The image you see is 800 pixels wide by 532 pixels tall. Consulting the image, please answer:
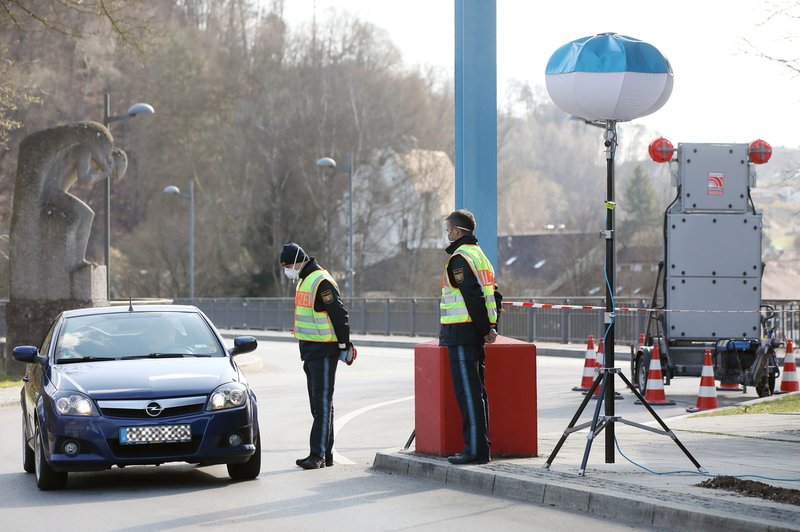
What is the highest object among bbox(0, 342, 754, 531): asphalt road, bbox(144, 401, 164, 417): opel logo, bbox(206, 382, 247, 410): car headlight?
bbox(206, 382, 247, 410): car headlight

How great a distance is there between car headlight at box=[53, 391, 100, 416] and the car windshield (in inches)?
35.1

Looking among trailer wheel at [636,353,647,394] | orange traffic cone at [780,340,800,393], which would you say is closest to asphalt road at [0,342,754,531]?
trailer wheel at [636,353,647,394]

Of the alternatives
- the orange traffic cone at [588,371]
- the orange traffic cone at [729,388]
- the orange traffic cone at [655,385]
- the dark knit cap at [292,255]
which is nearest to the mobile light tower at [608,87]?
the dark knit cap at [292,255]

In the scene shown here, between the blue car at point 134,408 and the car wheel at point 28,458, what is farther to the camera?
the car wheel at point 28,458

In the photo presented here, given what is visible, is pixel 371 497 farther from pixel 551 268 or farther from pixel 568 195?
pixel 568 195

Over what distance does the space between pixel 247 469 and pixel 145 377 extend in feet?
3.59

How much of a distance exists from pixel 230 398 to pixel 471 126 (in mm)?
3494

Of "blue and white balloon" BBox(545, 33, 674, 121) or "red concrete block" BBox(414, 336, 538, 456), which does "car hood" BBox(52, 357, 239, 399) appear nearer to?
"red concrete block" BBox(414, 336, 538, 456)

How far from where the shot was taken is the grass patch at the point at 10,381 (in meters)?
A: 21.4

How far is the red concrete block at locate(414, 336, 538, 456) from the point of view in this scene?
10500mm

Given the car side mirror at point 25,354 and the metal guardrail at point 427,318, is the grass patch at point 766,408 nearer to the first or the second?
the metal guardrail at point 427,318

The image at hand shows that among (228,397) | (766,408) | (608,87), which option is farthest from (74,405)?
(766,408)

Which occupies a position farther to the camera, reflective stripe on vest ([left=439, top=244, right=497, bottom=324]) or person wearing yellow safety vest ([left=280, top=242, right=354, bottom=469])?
person wearing yellow safety vest ([left=280, top=242, right=354, bottom=469])

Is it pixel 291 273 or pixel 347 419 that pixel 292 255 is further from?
pixel 347 419
